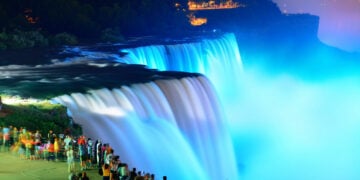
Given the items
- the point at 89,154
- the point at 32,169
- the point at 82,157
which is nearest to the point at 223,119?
the point at 89,154

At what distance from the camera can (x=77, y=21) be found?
4791cm

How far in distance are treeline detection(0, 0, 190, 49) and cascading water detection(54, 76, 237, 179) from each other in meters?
19.5

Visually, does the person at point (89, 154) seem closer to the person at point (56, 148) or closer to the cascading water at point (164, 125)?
the person at point (56, 148)

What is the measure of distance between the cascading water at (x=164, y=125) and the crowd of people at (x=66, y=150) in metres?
2.92

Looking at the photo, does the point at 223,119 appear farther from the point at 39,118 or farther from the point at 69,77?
the point at 39,118

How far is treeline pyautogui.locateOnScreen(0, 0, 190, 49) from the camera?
142 feet

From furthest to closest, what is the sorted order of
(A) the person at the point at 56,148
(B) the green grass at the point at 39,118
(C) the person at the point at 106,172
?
1. (B) the green grass at the point at 39,118
2. (A) the person at the point at 56,148
3. (C) the person at the point at 106,172

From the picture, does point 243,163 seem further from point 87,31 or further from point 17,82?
point 87,31

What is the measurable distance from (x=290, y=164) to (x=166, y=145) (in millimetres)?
14446

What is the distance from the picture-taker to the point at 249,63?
66188 mm

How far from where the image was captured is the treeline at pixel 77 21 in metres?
43.2

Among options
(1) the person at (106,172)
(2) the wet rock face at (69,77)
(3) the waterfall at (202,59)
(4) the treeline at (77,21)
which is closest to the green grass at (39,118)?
(2) the wet rock face at (69,77)

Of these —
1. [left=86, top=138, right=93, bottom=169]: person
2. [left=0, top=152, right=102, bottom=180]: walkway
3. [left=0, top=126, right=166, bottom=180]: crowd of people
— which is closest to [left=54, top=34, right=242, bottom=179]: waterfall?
[left=0, top=126, right=166, bottom=180]: crowd of people

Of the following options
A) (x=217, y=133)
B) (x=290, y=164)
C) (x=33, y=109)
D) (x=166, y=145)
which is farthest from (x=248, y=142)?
(x=33, y=109)
